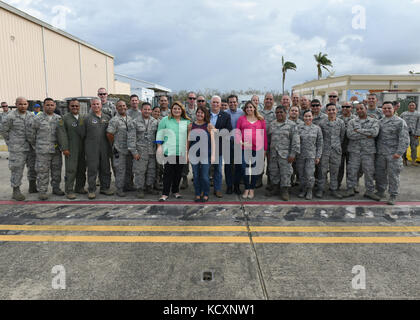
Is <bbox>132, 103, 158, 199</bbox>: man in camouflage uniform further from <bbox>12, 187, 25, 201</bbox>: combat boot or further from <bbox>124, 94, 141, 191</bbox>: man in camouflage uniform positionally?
<bbox>12, 187, 25, 201</bbox>: combat boot

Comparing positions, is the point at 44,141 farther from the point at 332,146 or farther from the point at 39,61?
the point at 39,61

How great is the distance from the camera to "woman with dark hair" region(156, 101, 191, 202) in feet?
17.1

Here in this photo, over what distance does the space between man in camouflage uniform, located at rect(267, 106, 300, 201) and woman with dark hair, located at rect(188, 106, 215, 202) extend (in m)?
1.17

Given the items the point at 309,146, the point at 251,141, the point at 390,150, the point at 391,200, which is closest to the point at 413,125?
the point at 390,150

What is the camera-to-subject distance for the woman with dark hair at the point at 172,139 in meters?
5.20

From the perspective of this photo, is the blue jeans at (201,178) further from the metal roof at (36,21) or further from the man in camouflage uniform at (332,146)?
the metal roof at (36,21)

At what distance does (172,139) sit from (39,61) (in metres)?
20.0

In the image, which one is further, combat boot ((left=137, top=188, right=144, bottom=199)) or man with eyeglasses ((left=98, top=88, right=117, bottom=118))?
man with eyeglasses ((left=98, top=88, right=117, bottom=118))

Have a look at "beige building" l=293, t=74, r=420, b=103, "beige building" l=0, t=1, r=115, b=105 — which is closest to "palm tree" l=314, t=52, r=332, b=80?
"beige building" l=293, t=74, r=420, b=103

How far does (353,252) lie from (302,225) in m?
0.87

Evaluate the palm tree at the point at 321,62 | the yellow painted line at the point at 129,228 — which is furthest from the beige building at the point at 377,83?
the yellow painted line at the point at 129,228

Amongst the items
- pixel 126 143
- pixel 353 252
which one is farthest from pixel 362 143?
pixel 126 143

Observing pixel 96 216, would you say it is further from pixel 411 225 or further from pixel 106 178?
pixel 411 225

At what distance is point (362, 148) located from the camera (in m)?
5.38
